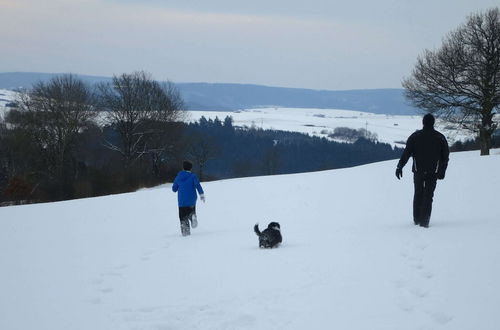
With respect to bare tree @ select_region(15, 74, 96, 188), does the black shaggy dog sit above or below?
below

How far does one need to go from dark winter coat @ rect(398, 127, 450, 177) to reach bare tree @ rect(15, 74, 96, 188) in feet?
157

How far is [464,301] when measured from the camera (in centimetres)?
473

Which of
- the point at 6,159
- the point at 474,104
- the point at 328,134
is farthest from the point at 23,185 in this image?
the point at 328,134

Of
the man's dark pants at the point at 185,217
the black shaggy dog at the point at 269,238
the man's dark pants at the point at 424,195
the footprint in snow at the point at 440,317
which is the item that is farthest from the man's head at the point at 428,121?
the man's dark pants at the point at 185,217

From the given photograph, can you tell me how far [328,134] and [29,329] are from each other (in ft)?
458

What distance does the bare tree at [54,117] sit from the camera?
51531 mm

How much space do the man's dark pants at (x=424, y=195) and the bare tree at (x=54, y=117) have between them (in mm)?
47832

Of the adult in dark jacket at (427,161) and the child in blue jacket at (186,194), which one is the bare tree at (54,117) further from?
the adult in dark jacket at (427,161)

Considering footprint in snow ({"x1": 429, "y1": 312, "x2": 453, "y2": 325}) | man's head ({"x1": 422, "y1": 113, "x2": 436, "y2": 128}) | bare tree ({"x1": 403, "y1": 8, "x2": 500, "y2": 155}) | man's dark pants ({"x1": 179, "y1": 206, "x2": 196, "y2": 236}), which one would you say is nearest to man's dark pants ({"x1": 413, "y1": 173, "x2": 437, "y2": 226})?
man's head ({"x1": 422, "y1": 113, "x2": 436, "y2": 128})

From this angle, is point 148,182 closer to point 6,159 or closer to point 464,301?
point 6,159

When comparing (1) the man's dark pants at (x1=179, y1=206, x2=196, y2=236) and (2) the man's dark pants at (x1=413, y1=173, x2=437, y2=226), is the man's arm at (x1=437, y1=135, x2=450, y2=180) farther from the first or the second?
(1) the man's dark pants at (x1=179, y1=206, x2=196, y2=236)

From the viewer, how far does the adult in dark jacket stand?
883 centimetres

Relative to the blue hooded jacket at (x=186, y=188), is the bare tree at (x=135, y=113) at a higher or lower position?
higher

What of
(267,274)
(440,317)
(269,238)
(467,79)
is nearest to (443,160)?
(269,238)
